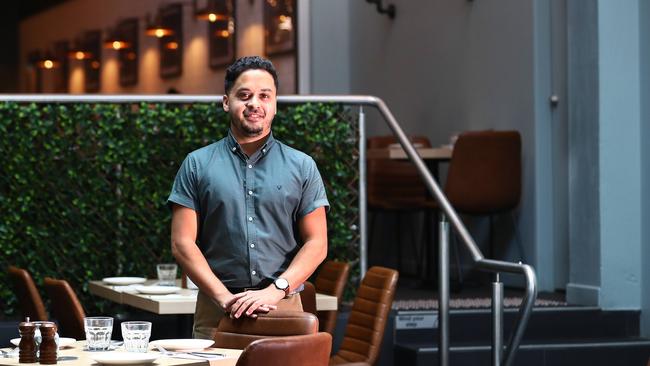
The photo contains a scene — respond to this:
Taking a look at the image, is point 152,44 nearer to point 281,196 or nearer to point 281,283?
point 281,196

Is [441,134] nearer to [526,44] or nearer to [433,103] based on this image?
[433,103]

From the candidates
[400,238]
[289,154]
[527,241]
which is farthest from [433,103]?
[289,154]

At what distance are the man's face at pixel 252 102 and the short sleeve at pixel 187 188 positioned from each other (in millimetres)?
188

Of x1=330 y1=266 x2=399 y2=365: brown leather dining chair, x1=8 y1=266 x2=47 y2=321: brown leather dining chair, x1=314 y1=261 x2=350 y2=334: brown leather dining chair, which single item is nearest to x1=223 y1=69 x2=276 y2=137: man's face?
x1=330 y1=266 x2=399 y2=365: brown leather dining chair

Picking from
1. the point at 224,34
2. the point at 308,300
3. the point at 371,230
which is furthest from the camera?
the point at 224,34

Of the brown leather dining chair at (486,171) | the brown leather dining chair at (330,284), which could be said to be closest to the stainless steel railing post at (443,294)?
the brown leather dining chair at (330,284)

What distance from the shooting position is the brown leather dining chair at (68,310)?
514 centimetres

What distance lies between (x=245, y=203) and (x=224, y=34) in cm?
732

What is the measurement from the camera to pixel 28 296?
18.5 feet

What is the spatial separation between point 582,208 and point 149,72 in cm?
486

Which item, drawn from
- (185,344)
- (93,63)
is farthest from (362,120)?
(93,63)

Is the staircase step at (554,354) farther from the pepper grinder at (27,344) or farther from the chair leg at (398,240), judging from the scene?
the pepper grinder at (27,344)

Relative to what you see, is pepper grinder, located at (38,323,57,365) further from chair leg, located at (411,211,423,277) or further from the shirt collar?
chair leg, located at (411,211,423,277)

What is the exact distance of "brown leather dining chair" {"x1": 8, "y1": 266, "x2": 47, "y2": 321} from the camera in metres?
5.56
